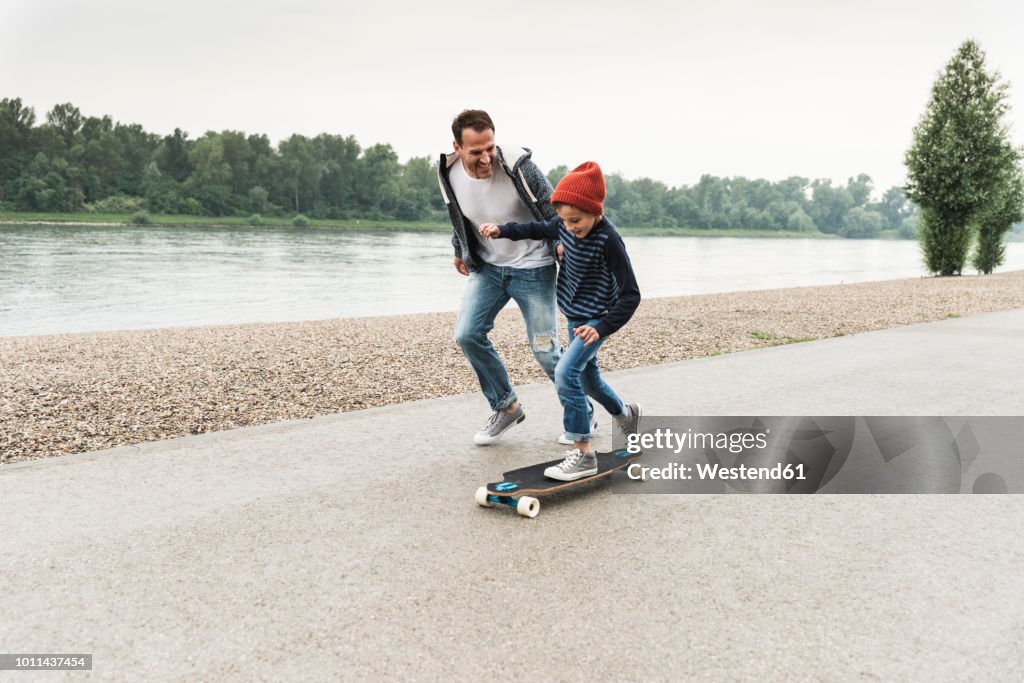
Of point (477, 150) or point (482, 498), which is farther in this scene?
point (477, 150)

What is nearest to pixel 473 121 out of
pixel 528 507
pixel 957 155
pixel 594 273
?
pixel 594 273

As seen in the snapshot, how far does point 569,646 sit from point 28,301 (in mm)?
20877

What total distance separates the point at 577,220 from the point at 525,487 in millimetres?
1281

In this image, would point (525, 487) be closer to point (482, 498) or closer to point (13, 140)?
point (482, 498)

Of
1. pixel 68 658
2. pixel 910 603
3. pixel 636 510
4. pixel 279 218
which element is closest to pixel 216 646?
pixel 68 658

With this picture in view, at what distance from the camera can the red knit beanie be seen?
146 inches

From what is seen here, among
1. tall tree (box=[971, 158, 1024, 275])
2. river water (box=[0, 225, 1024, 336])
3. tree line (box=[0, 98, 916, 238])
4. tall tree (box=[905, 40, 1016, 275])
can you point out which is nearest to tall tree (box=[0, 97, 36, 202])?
tree line (box=[0, 98, 916, 238])

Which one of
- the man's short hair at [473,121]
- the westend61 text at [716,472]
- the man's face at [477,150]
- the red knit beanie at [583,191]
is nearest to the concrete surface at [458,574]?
the westend61 text at [716,472]

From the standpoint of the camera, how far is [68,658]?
2.40 metres

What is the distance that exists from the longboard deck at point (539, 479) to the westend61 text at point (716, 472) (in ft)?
0.30

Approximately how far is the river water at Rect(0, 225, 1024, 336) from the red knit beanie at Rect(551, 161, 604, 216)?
13262 mm

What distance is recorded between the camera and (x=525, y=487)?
12.1 feet

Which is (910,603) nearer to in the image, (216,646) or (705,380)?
(216,646)

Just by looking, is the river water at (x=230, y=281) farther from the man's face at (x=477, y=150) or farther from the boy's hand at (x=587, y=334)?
the boy's hand at (x=587, y=334)
